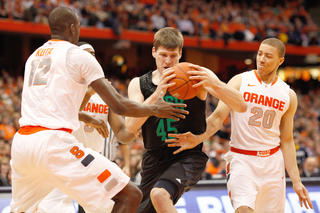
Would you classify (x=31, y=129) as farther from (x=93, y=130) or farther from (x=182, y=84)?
(x=93, y=130)

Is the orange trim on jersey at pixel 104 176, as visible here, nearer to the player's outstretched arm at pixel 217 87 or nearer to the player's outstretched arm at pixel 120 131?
the player's outstretched arm at pixel 217 87

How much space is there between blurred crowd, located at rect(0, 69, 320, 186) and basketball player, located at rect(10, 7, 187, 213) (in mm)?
3798

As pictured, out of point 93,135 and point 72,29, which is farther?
point 93,135

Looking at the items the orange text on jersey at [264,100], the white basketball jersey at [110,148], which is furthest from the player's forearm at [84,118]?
the orange text on jersey at [264,100]

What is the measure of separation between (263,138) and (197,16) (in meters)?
19.9

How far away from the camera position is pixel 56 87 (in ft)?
9.93

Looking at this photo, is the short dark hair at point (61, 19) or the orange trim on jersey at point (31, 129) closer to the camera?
the orange trim on jersey at point (31, 129)

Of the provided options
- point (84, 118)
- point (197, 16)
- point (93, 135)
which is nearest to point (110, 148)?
point (93, 135)

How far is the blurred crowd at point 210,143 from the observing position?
8.38 metres

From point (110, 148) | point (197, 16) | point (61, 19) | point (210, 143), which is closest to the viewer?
point (61, 19)

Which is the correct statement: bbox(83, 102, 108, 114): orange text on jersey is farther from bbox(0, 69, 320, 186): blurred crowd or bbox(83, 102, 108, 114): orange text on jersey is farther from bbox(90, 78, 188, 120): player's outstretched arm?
bbox(0, 69, 320, 186): blurred crowd

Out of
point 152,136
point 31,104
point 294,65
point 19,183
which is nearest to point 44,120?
point 31,104

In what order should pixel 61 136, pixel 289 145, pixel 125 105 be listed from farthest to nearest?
pixel 289 145 → pixel 125 105 → pixel 61 136

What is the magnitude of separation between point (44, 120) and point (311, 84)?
1080 inches
